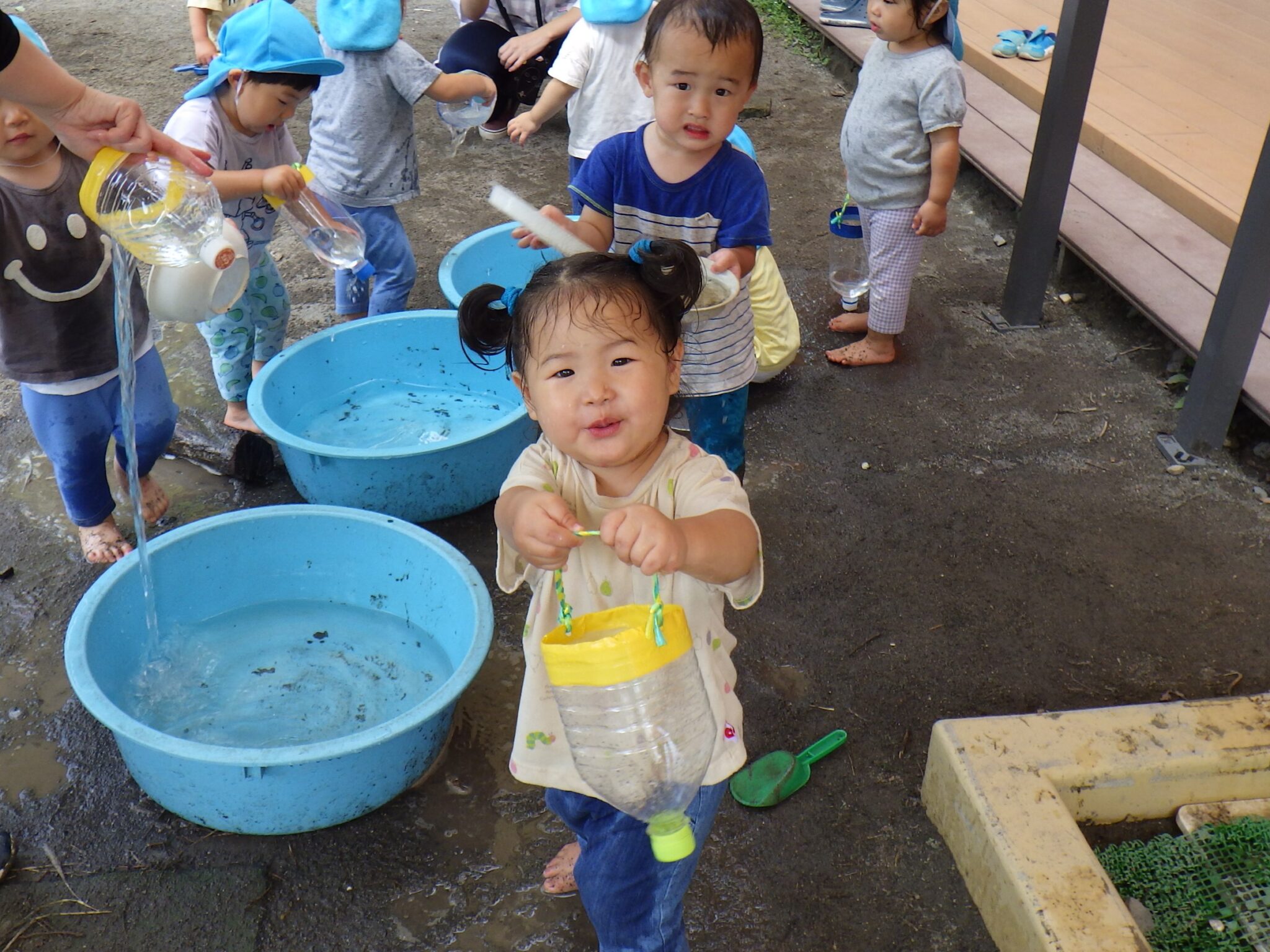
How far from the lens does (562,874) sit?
7.34 feet

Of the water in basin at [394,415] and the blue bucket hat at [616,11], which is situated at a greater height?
the blue bucket hat at [616,11]

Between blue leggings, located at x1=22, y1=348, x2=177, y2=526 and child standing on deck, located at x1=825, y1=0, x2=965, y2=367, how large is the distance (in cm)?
236

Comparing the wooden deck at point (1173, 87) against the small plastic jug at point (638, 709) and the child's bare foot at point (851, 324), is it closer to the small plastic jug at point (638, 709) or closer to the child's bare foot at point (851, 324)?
the child's bare foot at point (851, 324)

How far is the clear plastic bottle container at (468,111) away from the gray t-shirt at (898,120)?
4.67 ft

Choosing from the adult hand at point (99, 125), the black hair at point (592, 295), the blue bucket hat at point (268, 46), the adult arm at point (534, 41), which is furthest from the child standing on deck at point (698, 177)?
the adult arm at point (534, 41)

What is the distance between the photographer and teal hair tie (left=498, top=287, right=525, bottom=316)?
67.0 inches

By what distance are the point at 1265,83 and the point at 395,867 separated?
19.3 feet

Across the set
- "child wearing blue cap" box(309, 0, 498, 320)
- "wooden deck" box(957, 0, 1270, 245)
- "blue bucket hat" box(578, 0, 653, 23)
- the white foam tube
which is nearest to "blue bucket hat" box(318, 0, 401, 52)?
"child wearing blue cap" box(309, 0, 498, 320)

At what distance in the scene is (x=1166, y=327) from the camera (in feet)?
12.6

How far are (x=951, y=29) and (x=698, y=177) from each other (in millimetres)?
1613

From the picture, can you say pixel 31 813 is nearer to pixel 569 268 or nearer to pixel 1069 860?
pixel 569 268

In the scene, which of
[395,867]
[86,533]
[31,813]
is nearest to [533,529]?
[395,867]

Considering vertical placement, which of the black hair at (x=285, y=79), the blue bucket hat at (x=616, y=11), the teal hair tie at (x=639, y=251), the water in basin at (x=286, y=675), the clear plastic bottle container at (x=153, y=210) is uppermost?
the teal hair tie at (x=639, y=251)

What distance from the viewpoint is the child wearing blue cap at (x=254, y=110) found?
2990 millimetres
